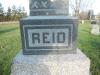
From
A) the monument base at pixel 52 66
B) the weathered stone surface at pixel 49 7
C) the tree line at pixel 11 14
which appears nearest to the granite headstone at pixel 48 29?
the weathered stone surface at pixel 49 7

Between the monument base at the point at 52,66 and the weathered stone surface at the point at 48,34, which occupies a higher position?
the weathered stone surface at the point at 48,34

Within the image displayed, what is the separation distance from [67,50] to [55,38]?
0.21 meters

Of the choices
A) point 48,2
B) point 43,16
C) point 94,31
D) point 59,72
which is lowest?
point 94,31

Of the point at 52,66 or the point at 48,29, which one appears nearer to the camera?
the point at 52,66

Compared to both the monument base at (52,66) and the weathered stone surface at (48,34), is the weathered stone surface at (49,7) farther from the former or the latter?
the monument base at (52,66)

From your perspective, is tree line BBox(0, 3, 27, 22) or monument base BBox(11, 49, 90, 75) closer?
monument base BBox(11, 49, 90, 75)

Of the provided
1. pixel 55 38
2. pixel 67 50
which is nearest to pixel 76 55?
pixel 67 50

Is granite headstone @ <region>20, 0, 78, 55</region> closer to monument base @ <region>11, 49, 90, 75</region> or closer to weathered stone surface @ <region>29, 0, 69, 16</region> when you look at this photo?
weathered stone surface @ <region>29, 0, 69, 16</region>

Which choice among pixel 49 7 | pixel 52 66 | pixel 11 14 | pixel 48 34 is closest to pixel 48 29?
pixel 48 34

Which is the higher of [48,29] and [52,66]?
[48,29]

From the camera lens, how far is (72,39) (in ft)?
8.34

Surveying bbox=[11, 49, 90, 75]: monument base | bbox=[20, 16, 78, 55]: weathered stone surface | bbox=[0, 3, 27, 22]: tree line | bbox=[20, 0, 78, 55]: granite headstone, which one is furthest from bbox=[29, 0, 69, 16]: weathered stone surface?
bbox=[0, 3, 27, 22]: tree line

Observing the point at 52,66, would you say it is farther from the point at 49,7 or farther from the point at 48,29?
the point at 49,7

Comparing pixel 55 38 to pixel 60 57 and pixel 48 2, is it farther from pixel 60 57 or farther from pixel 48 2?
pixel 48 2
